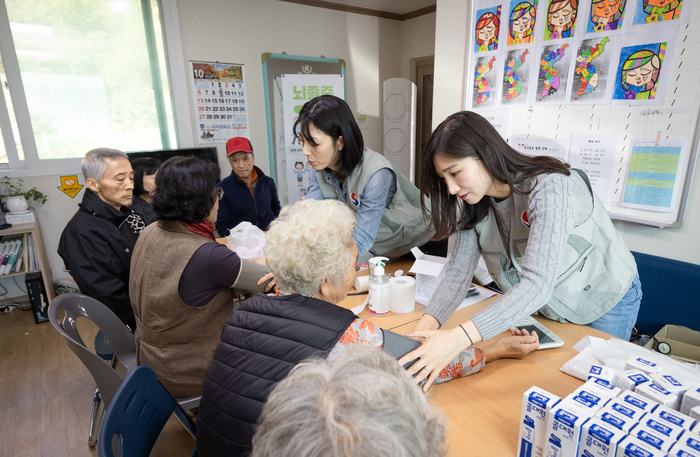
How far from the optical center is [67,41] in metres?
3.46

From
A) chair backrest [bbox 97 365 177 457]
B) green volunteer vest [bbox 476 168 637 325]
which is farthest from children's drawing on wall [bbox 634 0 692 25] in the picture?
chair backrest [bbox 97 365 177 457]

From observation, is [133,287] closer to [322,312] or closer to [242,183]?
[322,312]

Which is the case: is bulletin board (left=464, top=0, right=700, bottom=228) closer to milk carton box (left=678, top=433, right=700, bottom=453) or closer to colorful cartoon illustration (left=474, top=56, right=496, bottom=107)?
colorful cartoon illustration (left=474, top=56, right=496, bottom=107)

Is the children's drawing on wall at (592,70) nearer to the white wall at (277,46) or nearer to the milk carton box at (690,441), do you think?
the milk carton box at (690,441)

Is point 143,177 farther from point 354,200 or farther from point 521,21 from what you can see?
point 521,21

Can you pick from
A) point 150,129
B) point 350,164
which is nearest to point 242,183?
point 150,129

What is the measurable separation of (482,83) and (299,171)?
2.60m

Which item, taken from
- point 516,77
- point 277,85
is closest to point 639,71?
point 516,77

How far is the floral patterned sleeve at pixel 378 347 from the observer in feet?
3.10

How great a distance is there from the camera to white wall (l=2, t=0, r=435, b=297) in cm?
369

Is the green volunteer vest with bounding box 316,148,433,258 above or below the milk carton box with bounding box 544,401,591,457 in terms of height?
above

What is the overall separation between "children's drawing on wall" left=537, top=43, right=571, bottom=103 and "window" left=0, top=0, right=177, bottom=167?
3.50 metres

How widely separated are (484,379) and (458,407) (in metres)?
0.16

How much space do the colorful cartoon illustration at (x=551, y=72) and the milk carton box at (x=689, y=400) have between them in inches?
71.8
